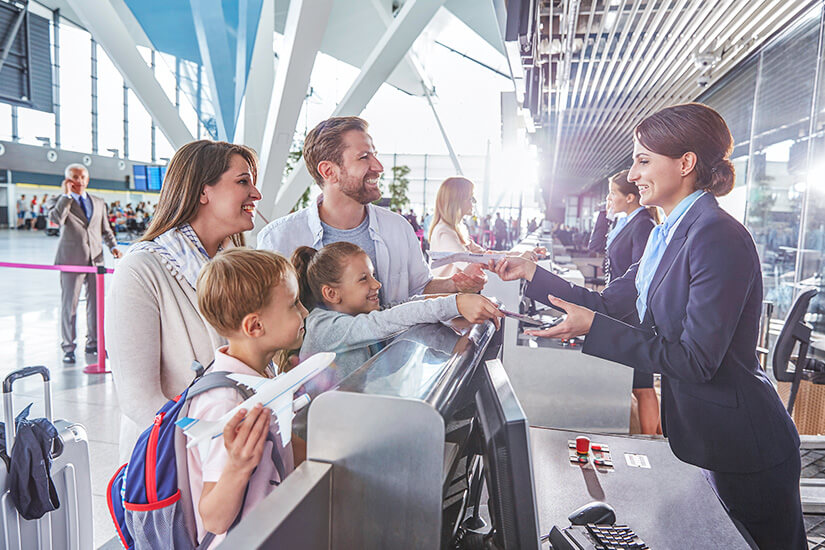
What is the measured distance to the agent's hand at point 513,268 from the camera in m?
2.37

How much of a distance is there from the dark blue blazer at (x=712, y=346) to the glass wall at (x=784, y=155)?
15.5ft

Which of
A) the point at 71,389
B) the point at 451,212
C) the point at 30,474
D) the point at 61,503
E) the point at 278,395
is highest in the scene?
the point at 451,212

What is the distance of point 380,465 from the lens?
75 cm

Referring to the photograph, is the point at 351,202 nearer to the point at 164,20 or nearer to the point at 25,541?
the point at 25,541

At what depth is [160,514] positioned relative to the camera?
1098 mm

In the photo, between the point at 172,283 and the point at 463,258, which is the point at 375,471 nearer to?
the point at 172,283

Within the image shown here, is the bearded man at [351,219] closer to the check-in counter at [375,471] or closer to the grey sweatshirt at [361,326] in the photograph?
the grey sweatshirt at [361,326]

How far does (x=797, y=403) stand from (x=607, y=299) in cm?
284

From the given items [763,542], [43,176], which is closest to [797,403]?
[763,542]

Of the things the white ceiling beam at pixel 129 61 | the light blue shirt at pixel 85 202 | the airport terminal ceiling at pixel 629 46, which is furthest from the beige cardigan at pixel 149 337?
the light blue shirt at pixel 85 202

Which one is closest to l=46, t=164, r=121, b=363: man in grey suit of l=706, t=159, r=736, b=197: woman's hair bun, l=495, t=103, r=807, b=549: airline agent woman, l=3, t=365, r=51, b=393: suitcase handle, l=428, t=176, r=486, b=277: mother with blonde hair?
l=428, t=176, r=486, b=277: mother with blonde hair

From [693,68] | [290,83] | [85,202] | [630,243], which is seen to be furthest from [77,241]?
[693,68]

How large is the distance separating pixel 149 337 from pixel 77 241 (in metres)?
5.39

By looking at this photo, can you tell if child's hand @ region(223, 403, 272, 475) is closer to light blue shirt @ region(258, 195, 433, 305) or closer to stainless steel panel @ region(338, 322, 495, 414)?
stainless steel panel @ region(338, 322, 495, 414)
